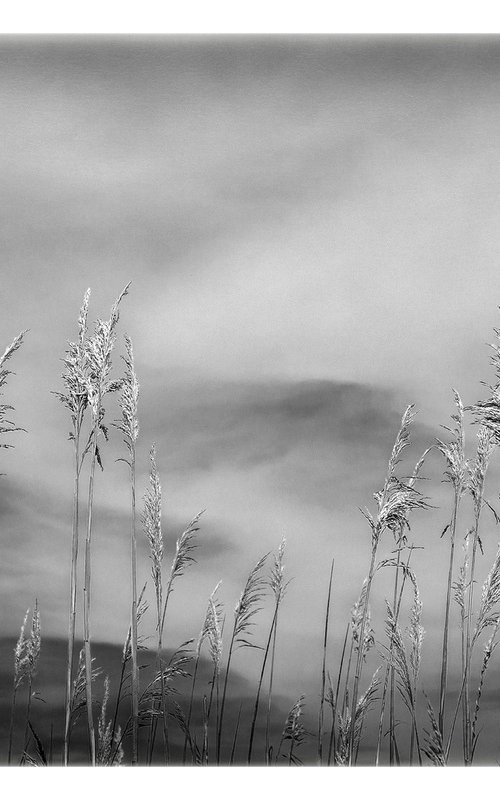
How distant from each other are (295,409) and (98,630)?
954 millimetres

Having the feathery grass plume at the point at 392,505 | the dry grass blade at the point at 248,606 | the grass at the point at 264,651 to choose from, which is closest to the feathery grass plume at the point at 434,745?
the grass at the point at 264,651

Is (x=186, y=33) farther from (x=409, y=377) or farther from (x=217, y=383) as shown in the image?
(x=409, y=377)

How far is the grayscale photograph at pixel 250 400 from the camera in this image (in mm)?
2510

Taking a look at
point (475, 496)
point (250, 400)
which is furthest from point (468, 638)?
point (250, 400)

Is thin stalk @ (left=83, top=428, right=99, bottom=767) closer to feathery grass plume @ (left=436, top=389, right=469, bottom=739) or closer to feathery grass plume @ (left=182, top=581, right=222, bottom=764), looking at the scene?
feathery grass plume @ (left=182, top=581, right=222, bottom=764)

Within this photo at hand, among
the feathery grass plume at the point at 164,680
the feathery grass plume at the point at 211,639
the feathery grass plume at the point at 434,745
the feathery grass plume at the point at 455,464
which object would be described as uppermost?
the feathery grass plume at the point at 455,464

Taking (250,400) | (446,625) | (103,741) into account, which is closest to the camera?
(103,741)

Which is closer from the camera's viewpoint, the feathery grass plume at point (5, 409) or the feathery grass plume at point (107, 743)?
the feathery grass plume at point (107, 743)

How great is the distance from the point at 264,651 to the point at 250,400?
0.81m

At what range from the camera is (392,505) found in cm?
258

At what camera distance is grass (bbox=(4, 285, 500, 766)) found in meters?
2.49

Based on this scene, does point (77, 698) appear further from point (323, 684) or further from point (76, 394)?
point (76, 394)

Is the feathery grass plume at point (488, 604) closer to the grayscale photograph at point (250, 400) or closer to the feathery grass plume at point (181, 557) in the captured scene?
the grayscale photograph at point (250, 400)
